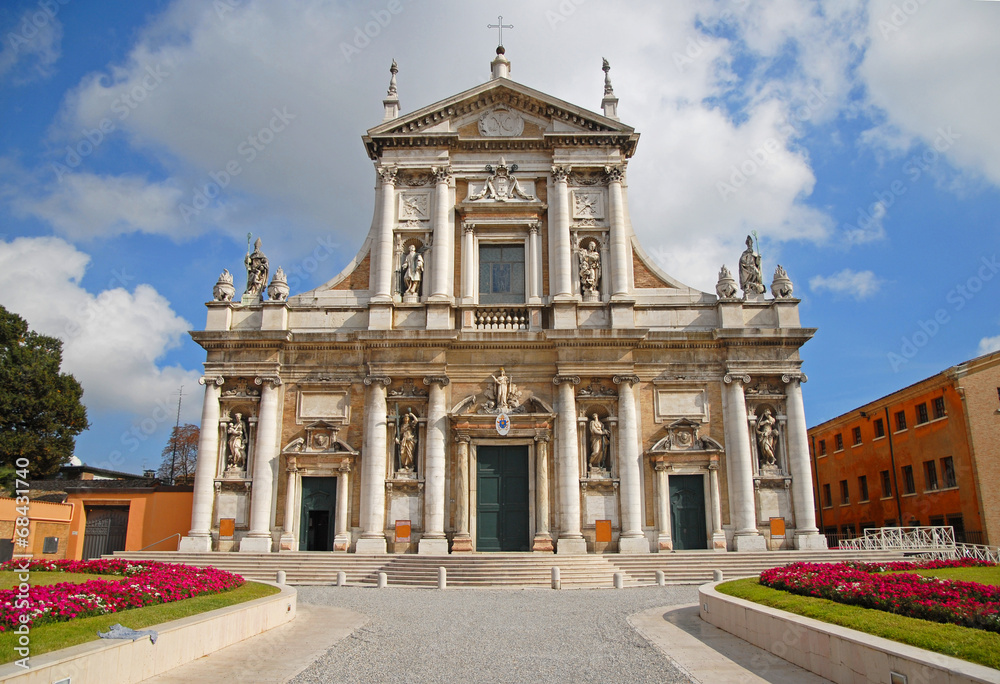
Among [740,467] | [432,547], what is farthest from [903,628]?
[432,547]

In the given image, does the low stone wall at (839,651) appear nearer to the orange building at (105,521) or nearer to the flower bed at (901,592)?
the flower bed at (901,592)

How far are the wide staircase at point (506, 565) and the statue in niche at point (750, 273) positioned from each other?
379 inches

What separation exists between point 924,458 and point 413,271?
24.3 meters

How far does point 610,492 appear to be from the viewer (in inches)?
1013

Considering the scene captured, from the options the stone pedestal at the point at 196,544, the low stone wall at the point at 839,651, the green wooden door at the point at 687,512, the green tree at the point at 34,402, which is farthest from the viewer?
the green tree at the point at 34,402

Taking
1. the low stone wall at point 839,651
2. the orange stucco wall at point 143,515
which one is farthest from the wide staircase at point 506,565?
the low stone wall at point 839,651

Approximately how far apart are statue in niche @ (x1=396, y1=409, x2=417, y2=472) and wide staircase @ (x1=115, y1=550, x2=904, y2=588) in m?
3.48

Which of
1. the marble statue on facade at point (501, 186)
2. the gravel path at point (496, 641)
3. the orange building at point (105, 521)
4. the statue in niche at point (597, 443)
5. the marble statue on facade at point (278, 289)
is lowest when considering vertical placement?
the gravel path at point (496, 641)

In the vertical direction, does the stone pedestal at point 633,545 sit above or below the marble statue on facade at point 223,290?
below

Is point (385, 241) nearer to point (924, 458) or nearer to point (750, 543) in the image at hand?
point (750, 543)

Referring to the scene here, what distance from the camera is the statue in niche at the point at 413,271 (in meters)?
27.8

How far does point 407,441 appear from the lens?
25984 mm

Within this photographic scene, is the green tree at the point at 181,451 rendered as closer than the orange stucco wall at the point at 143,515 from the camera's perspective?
No

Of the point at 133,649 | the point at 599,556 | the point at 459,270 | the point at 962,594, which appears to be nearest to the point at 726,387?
the point at 599,556
